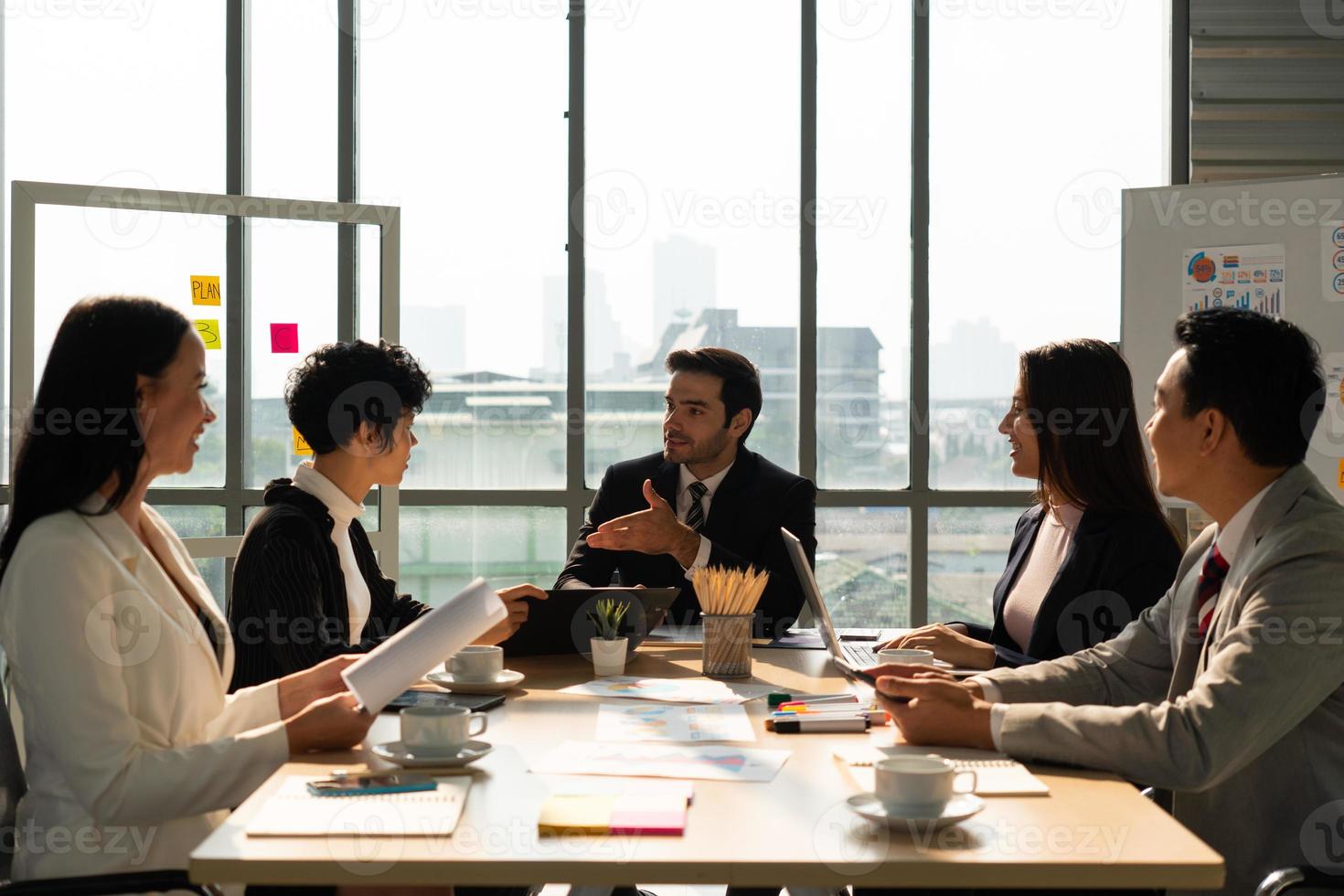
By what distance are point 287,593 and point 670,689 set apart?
724 millimetres

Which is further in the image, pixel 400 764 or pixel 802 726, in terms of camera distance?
pixel 802 726

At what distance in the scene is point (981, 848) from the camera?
1.26m

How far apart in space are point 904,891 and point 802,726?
12.0 inches

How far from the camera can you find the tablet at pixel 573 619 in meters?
2.43

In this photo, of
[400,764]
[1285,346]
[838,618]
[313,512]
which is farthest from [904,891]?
[838,618]

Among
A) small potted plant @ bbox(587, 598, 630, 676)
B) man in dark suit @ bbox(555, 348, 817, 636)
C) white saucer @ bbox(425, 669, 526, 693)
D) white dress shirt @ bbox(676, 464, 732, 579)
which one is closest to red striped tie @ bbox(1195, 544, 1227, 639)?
small potted plant @ bbox(587, 598, 630, 676)

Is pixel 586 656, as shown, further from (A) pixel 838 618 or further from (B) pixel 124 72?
(B) pixel 124 72

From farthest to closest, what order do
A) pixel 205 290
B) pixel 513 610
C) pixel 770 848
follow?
pixel 205 290
pixel 513 610
pixel 770 848

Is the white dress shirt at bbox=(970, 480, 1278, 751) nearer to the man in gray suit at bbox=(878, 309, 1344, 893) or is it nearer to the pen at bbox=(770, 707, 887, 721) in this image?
the man in gray suit at bbox=(878, 309, 1344, 893)

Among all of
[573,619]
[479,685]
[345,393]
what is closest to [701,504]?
[573,619]

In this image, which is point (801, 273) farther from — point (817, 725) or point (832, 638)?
point (817, 725)

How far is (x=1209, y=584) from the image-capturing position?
1.93m

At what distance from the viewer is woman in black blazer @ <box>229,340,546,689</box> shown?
7.14 feet

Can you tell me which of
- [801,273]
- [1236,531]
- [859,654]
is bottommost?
[859,654]
